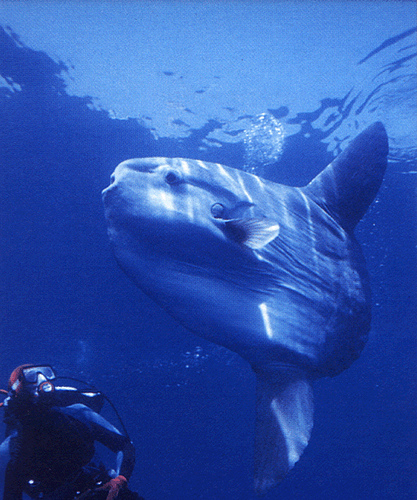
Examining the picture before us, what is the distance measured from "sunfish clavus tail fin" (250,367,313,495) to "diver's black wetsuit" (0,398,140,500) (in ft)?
3.47

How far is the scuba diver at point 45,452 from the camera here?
6.85 feet

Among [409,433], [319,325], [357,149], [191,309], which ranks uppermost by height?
[357,149]

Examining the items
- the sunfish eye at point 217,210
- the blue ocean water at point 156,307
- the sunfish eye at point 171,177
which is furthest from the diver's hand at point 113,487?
the blue ocean water at point 156,307

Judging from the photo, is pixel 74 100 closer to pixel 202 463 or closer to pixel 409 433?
pixel 202 463

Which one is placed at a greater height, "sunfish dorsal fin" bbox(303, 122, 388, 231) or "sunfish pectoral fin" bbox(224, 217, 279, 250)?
"sunfish dorsal fin" bbox(303, 122, 388, 231)

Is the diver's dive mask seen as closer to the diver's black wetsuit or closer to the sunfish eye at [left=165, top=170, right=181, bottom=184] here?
the diver's black wetsuit

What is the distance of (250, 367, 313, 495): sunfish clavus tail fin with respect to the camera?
201 cm

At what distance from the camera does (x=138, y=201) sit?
192 centimetres

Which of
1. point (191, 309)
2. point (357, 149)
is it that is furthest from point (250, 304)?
point (357, 149)

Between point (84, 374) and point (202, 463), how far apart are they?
780 centimetres

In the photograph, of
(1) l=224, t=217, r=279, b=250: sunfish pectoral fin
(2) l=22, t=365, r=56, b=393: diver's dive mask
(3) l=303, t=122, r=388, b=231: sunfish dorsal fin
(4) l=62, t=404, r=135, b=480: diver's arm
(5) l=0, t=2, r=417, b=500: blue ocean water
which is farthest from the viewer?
(5) l=0, t=2, r=417, b=500: blue ocean water

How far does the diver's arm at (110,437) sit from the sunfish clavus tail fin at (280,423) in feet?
3.74

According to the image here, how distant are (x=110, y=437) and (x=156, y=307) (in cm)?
1043

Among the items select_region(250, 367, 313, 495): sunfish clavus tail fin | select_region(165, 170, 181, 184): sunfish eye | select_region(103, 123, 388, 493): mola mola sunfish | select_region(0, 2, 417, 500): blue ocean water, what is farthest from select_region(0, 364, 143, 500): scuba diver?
select_region(0, 2, 417, 500): blue ocean water
